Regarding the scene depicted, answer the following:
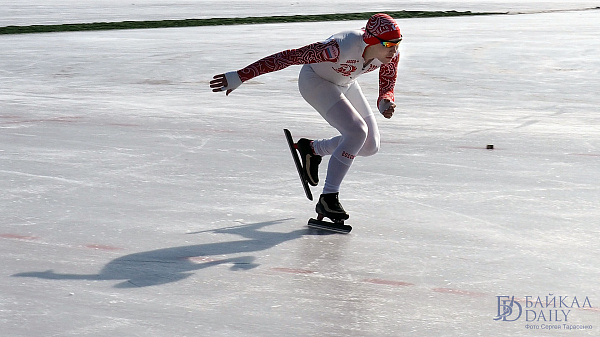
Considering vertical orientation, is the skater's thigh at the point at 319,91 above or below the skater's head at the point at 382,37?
below

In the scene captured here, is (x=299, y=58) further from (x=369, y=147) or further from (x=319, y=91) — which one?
(x=369, y=147)

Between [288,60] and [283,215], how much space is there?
106 centimetres

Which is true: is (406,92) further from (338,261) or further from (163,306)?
(163,306)

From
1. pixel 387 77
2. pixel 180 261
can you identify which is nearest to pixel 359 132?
pixel 387 77

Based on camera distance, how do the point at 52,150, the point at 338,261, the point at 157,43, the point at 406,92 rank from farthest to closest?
the point at 157,43, the point at 406,92, the point at 52,150, the point at 338,261

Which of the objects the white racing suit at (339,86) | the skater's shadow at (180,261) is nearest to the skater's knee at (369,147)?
the white racing suit at (339,86)

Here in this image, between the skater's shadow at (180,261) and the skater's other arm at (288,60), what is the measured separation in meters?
0.90

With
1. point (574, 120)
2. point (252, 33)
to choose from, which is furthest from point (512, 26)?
point (574, 120)

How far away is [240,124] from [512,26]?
15237mm

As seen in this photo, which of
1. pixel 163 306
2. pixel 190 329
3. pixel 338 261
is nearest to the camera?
pixel 190 329

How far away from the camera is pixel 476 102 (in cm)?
1153

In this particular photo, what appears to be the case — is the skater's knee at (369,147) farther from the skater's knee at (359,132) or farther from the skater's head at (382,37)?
the skater's head at (382,37)

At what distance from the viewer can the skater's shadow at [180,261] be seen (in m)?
4.71

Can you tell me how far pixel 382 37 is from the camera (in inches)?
219
